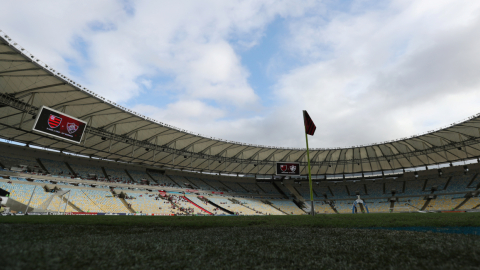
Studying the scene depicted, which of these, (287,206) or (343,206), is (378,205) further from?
(287,206)

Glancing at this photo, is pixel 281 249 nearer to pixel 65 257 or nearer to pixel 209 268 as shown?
pixel 209 268

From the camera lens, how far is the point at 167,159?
39.9 m

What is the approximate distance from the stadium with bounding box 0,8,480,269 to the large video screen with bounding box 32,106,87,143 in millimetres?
91

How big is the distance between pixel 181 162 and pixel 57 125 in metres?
23.7

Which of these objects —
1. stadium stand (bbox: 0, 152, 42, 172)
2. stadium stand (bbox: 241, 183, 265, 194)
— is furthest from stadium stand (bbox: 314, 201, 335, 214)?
stadium stand (bbox: 0, 152, 42, 172)

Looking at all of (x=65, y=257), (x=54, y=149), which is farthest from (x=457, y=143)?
(x=54, y=149)

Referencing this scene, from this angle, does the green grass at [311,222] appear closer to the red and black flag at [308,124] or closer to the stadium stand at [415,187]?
the red and black flag at [308,124]

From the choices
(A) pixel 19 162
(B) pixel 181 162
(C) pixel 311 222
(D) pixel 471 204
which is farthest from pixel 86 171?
(D) pixel 471 204

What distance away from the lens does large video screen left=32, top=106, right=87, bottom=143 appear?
19.0 m

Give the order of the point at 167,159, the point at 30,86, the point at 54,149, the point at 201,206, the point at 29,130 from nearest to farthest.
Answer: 1. the point at 30,86
2. the point at 29,130
3. the point at 54,149
4. the point at 201,206
5. the point at 167,159

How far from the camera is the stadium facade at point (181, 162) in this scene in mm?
21797

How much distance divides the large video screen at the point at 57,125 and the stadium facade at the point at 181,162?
7.02 ft

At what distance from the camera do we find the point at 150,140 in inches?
1266

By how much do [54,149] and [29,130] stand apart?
8405 mm
